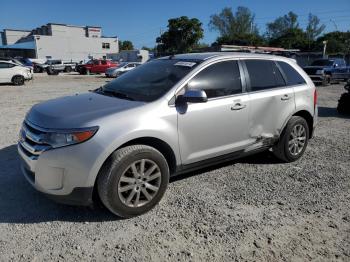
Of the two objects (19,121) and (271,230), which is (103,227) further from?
(19,121)

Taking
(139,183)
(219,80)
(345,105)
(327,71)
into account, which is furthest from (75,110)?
(327,71)

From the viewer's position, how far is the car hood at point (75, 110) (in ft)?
11.0

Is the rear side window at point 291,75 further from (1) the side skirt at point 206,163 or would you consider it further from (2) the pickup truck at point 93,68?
(2) the pickup truck at point 93,68

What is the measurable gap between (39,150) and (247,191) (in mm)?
2574

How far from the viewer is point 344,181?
4703 millimetres

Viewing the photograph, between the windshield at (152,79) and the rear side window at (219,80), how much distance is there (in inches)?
6.8

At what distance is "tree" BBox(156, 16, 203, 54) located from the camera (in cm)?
5978

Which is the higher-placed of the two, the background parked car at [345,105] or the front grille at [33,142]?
the front grille at [33,142]

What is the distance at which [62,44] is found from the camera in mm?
71500

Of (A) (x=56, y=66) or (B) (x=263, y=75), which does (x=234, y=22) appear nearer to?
(A) (x=56, y=66)

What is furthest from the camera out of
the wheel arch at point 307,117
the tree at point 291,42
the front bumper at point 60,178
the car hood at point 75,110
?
the tree at point 291,42

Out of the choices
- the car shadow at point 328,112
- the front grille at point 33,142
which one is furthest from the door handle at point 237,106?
the car shadow at point 328,112

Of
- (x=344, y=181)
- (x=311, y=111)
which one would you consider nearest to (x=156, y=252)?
(x=344, y=181)

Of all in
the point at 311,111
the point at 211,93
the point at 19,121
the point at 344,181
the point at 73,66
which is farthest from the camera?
the point at 73,66
